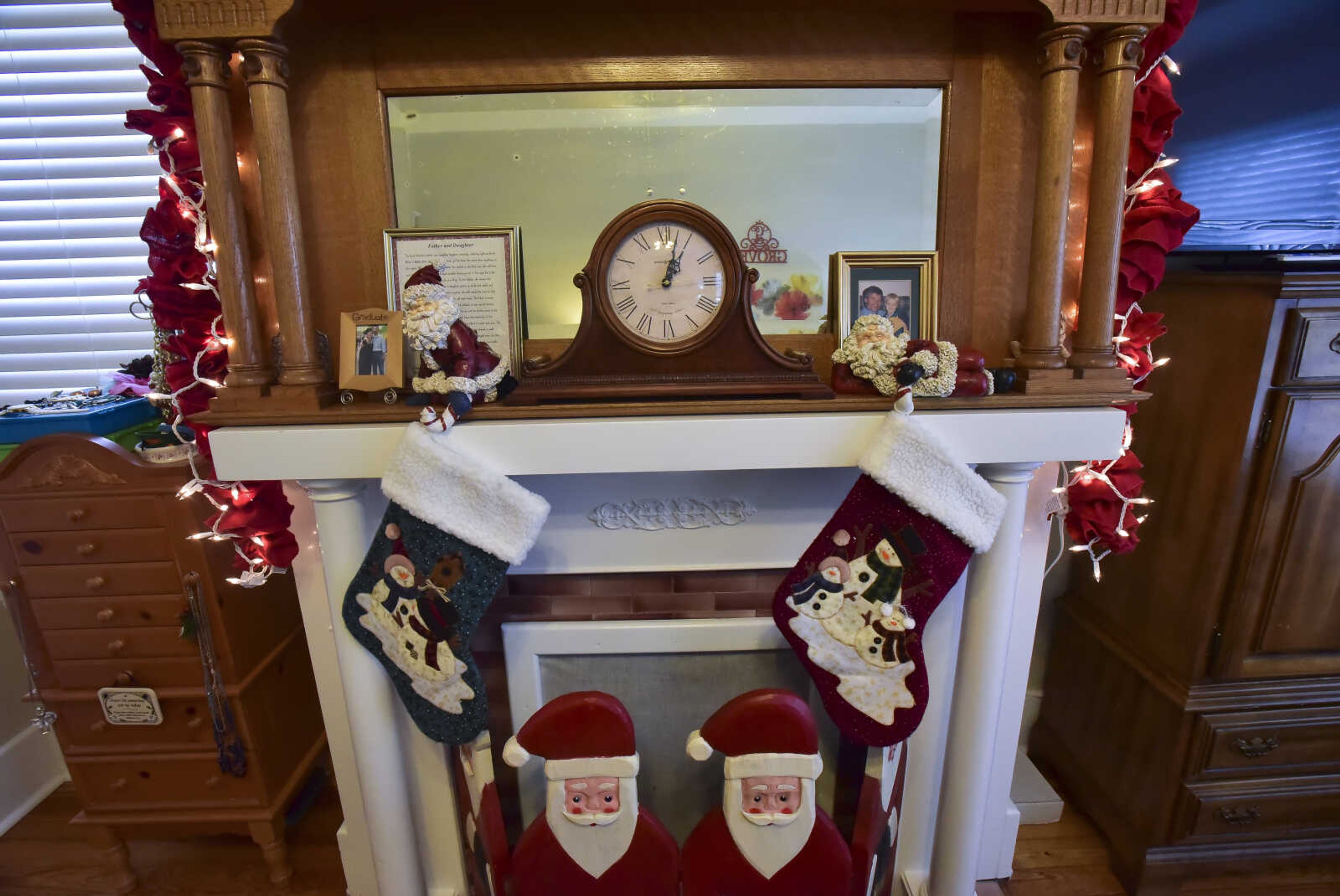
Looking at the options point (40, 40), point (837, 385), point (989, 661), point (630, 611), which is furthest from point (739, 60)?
point (40, 40)

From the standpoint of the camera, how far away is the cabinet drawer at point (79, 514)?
1.31 m

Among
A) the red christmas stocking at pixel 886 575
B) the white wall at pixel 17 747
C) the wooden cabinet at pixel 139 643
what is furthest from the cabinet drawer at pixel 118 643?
the red christmas stocking at pixel 886 575

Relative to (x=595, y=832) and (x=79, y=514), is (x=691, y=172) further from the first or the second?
(x=79, y=514)

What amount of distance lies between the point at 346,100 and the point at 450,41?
0.65 feet

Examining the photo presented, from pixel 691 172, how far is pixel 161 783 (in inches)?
68.6

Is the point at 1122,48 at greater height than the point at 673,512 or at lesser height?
greater

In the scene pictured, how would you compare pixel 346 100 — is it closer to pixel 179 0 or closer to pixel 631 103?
pixel 179 0

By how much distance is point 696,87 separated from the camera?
43.7 inches

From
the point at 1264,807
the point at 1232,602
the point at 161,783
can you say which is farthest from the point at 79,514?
the point at 1264,807

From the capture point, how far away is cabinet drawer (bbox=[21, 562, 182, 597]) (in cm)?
135

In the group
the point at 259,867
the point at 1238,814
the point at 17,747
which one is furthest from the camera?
the point at 17,747

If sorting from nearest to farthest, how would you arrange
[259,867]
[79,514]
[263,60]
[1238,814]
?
[263,60], [79,514], [1238,814], [259,867]

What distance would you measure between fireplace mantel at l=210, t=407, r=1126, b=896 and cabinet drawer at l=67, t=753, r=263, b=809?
0.29 m

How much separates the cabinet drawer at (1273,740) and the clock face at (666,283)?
1375 millimetres
